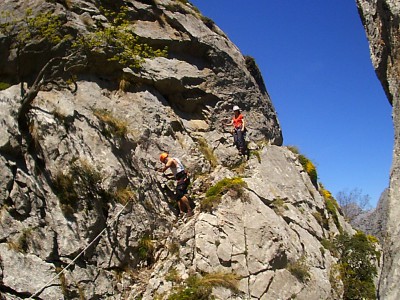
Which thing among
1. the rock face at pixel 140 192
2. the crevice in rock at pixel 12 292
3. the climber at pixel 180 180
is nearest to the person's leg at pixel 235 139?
the rock face at pixel 140 192

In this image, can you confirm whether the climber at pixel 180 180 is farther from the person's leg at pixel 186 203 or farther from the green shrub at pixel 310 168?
the green shrub at pixel 310 168

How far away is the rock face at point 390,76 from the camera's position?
534 cm

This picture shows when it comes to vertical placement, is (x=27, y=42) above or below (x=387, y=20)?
above

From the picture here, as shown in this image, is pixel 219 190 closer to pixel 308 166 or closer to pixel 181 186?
pixel 181 186

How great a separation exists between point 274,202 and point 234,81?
7.99 m

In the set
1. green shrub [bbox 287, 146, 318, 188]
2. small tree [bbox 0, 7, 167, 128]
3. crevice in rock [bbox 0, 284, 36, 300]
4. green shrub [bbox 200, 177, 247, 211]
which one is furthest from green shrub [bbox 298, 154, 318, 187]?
crevice in rock [bbox 0, 284, 36, 300]

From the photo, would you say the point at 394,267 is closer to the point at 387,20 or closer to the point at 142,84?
the point at 387,20

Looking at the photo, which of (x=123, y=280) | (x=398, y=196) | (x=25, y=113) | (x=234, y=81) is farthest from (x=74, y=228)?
(x=234, y=81)

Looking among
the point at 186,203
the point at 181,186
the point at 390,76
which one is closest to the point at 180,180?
the point at 181,186

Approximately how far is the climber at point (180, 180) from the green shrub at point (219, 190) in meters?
0.66

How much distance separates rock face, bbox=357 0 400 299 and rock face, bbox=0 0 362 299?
24.4 ft

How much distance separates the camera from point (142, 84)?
60.7 feet

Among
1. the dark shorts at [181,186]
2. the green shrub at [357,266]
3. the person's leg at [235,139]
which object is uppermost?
the person's leg at [235,139]

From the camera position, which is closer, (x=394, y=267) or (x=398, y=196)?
(x=394, y=267)
